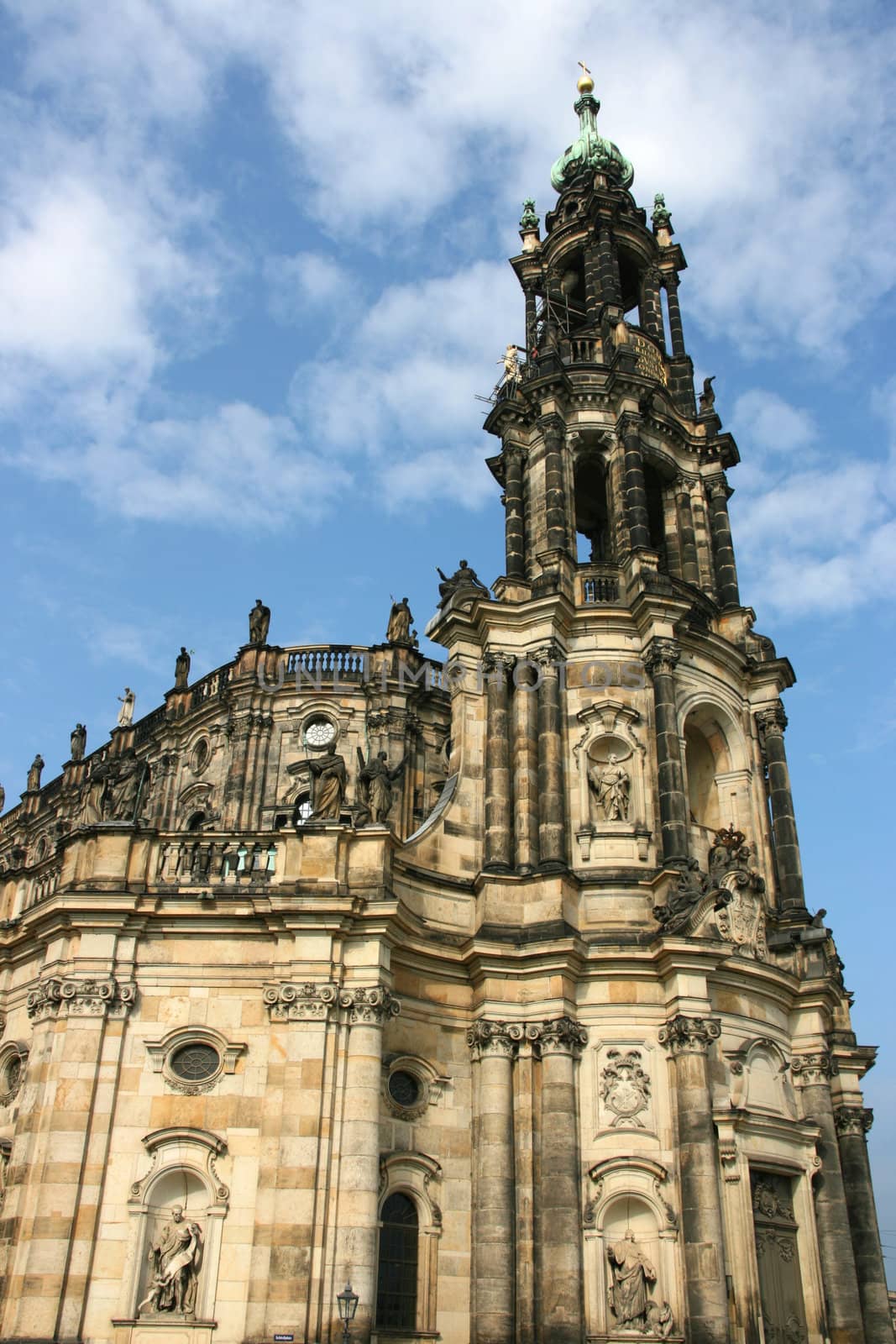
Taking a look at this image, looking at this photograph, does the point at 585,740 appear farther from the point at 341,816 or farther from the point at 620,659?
the point at 341,816

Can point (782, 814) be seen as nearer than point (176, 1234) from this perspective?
No

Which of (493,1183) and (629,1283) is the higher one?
(493,1183)

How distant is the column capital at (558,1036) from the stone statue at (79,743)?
1082 inches

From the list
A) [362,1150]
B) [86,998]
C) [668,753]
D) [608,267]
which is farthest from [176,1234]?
[608,267]

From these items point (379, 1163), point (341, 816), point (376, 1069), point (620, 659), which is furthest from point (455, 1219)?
point (620, 659)

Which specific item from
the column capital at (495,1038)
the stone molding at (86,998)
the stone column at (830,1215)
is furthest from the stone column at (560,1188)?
the stone molding at (86,998)

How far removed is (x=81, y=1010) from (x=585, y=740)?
12.2 m

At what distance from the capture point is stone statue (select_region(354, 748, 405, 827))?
23.7 meters

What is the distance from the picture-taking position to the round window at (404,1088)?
23.0m

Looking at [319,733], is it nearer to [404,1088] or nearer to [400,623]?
[400,623]

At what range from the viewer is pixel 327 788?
931 inches

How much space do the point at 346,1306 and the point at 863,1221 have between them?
15732 millimetres

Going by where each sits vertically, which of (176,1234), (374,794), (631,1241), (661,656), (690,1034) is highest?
(661,656)

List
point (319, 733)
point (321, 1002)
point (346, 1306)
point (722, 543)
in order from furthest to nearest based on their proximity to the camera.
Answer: point (319, 733)
point (722, 543)
point (321, 1002)
point (346, 1306)
